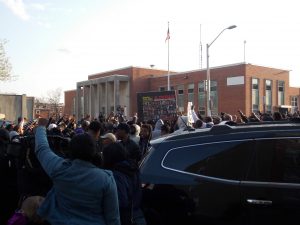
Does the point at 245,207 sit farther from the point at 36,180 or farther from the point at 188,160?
the point at 36,180

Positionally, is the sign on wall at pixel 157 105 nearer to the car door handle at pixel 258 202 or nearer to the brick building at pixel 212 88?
the car door handle at pixel 258 202

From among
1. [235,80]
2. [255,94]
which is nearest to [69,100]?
[235,80]

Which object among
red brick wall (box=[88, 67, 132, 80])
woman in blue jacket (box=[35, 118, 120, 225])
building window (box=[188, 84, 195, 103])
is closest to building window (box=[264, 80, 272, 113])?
building window (box=[188, 84, 195, 103])

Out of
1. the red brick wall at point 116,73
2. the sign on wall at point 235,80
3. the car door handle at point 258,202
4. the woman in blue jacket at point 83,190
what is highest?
the red brick wall at point 116,73

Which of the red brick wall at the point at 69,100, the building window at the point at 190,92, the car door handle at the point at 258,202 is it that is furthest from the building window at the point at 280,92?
the car door handle at the point at 258,202

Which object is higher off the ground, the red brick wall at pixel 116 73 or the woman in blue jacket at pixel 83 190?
the red brick wall at pixel 116 73

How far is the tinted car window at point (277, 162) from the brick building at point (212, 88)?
37.9m

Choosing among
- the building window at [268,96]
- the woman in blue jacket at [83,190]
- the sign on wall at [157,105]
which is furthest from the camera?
the building window at [268,96]

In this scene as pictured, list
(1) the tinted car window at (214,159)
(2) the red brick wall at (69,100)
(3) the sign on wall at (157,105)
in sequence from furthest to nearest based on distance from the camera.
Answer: (2) the red brick wall at (69,100) < (3) the sign on wall at (157,105) < (1) the tinted car window at (214,159)

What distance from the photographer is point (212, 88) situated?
168ft

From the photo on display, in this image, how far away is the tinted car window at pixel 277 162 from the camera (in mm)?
3934

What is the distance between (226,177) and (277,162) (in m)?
0.51

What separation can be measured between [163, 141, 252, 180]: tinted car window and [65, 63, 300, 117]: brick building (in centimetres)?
3787

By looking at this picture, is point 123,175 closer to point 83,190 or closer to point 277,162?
point 83,190
